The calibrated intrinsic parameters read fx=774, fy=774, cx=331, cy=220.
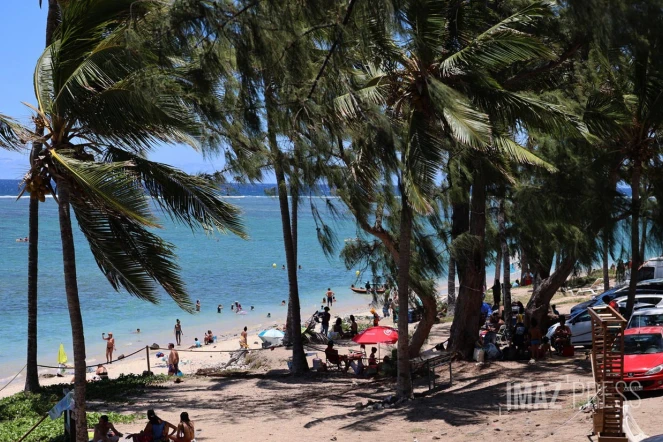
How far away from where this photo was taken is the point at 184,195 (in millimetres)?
9164

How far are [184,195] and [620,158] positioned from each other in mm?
9135

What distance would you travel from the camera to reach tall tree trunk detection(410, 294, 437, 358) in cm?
1744

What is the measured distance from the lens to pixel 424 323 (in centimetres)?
1822

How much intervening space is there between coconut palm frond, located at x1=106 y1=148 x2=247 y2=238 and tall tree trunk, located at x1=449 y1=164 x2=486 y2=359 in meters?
8.92

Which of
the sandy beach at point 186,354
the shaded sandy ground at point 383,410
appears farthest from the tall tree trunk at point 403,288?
the sandy beach at point 186,354

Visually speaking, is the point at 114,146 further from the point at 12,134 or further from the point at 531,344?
the point at 531,344

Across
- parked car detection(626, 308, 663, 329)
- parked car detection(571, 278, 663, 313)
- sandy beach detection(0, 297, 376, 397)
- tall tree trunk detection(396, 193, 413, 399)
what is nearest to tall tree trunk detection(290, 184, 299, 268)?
tall tree trunk detection(396, 193, 413, 399)

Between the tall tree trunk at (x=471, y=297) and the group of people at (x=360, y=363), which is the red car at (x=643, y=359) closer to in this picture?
the tall tree trunk at (x=471, y=297)

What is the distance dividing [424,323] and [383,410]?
15.0 feet

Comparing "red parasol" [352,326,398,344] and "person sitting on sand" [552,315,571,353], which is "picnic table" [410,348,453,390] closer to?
"red parasol" [352,326,398,344]

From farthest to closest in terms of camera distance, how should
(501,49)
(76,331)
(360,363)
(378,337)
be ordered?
1. (360,363)
2. (378,337)
3. (501,49)
4. (76,331)

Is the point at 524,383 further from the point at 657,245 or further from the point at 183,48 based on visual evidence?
the point at 183,48

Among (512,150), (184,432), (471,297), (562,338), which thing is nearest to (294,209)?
(471,297)

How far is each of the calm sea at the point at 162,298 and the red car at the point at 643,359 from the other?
6.31m
